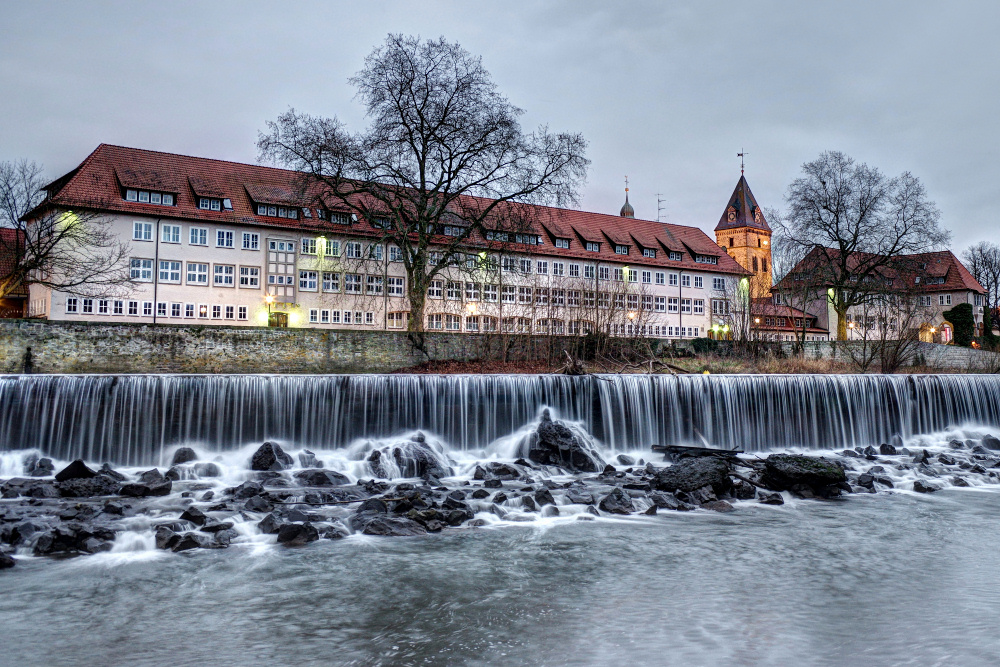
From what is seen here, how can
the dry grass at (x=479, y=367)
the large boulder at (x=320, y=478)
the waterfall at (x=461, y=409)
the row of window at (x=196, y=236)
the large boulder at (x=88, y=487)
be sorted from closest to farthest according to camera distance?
the large boulder at (x=88, y=487) → the large boulder at (x=320, y=478) → the waterfall at (x=461, y=409) → the dry grass at (x=479, y=367) → the row of window at (x=196, y=236)

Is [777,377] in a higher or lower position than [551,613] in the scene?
higher

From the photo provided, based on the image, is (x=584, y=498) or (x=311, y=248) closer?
(x=584, y=498)

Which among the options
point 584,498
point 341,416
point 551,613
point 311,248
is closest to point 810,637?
point 551,613

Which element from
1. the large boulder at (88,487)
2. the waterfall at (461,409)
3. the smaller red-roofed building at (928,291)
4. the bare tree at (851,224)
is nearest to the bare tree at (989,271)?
the smaller red-roofed building at (928,291)

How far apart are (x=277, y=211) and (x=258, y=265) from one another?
374cm

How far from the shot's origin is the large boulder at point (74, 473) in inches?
666

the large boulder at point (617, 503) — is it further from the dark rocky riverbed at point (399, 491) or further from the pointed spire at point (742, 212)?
the pointed spire at point (742, 212)

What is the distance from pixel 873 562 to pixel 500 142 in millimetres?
28612

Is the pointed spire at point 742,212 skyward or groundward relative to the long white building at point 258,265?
skyward

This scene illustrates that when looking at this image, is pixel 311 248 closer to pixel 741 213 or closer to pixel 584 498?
pixel 584 498

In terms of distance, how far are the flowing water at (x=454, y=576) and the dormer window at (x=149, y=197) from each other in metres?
26.3

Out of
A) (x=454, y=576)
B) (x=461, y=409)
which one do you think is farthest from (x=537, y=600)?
(x=461, y=409)

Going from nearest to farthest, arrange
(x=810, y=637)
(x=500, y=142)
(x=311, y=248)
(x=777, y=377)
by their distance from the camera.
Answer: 1. (x=810, y=637)
2. (x=777, y=377)
3. (x=500, y=142)
4. (x=311, y=248)

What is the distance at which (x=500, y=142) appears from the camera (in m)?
37.1
